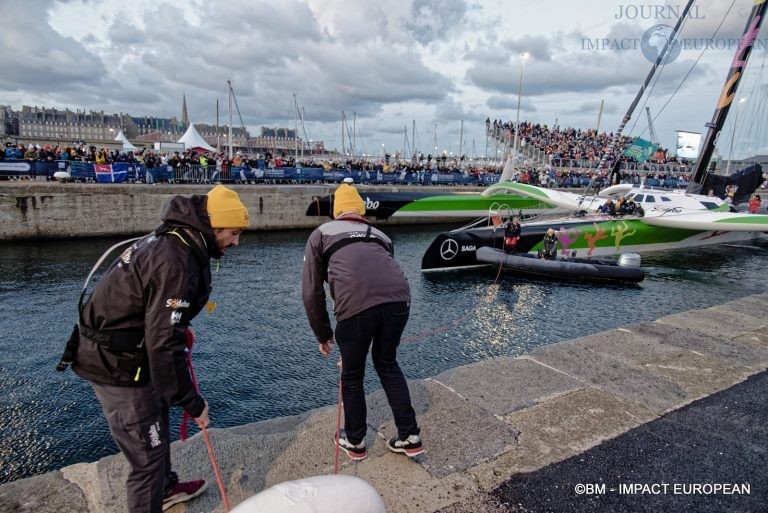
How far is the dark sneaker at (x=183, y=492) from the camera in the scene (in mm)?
2447

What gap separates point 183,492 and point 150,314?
1.14 meters

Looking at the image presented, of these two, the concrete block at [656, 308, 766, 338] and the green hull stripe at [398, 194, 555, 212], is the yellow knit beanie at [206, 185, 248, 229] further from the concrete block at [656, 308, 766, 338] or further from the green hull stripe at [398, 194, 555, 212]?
the green hull stripe at [398, 194, 555, 212]

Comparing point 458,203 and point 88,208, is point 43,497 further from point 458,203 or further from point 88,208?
point 458,203

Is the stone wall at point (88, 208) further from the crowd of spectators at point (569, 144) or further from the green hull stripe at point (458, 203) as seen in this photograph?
the crowd of spectators at point (569, 144)

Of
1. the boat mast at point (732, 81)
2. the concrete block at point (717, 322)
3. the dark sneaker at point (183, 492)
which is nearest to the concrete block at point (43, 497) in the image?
the dark sneaker at point (183, 492)

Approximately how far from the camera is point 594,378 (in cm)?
414

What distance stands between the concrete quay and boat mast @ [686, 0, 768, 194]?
18.2 metres

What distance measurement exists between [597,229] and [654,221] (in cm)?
270

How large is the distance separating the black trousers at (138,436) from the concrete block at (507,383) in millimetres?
2312

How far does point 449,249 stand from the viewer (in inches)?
519

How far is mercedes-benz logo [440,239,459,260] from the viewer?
13.1 m

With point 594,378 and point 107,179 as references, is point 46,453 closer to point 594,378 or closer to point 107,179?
point 594,378

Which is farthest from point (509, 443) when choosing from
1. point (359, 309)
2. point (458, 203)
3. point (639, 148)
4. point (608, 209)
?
point (639, 148)

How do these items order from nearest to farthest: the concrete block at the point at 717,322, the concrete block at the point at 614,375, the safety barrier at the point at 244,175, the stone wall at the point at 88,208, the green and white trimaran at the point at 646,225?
1. the concrete block at the point at 614,375
2. the concrete block at the point at 717,322
3. the green and white trimaran at the point at 646,225
4. the stone wall at the point at 88,208
5. the safety barrier at the point at 244,175
